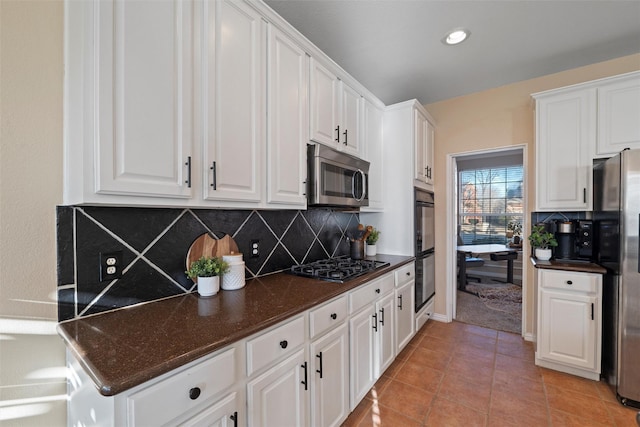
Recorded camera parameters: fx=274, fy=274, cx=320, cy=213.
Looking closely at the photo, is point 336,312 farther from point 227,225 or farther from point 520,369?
point 520,369

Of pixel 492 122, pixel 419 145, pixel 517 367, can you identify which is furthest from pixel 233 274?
pixel 492 122

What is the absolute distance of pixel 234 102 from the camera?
1.38m

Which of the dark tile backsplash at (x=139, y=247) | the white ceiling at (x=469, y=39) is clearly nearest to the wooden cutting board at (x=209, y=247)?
the dark tile backsplash at (x=139, y=247)

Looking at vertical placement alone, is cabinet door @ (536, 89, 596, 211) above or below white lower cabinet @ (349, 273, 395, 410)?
above

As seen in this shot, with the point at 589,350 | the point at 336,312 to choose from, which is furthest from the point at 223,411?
the point at 589,350

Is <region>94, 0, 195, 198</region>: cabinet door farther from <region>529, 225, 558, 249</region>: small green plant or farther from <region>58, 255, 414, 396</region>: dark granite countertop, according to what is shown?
<region>529, 225, 558, 249</region>: small green plant

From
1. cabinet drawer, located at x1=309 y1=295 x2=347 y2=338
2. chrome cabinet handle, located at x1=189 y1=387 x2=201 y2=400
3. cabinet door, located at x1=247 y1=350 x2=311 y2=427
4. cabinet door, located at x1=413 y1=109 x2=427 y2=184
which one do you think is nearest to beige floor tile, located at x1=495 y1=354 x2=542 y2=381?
cabinet drawer, located at x1=309 y1=295 x2=347 y2=338

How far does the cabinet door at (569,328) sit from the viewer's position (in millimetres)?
2143

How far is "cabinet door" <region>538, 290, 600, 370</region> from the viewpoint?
7.03 feet

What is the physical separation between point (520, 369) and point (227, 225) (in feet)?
8.78

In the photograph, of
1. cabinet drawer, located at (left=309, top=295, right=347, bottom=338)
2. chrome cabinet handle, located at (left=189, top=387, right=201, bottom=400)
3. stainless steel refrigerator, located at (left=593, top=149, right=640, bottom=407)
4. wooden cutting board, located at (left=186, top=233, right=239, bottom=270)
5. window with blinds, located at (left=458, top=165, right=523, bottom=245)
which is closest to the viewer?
chrome cabinet handle, located at (left=189, top=387, right=201, bottom=400)

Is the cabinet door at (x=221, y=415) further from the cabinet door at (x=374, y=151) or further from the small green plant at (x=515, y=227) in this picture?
the small green plant at (x=515, y=227)

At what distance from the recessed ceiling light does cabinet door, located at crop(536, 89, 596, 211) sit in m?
1.02

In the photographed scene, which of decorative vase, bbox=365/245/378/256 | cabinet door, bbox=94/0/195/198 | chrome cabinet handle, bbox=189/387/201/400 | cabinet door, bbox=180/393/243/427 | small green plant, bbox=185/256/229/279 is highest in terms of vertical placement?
cabinet door, bbox=94/0/195/198
